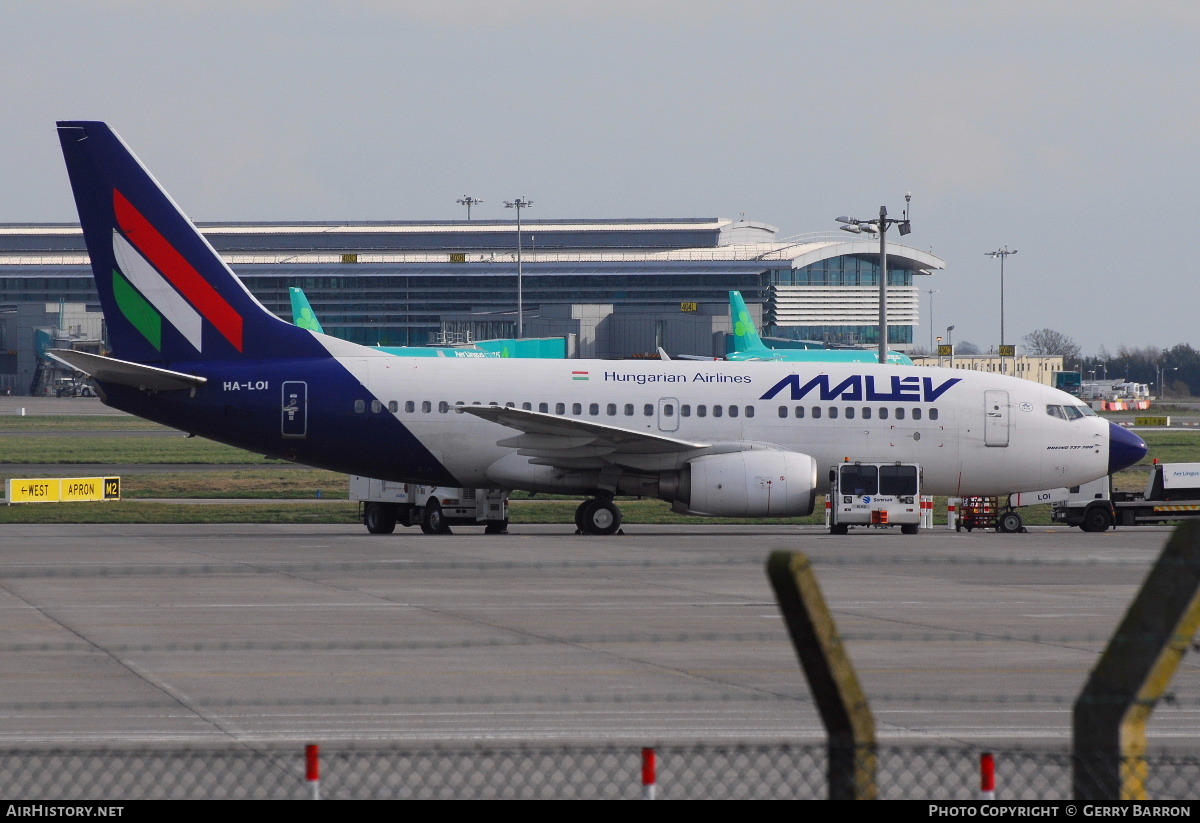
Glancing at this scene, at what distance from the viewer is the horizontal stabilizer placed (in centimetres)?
2947

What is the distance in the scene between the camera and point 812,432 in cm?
3198

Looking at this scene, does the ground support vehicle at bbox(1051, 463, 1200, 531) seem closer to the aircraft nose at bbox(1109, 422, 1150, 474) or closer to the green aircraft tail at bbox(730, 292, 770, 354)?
the aircraft nose at bbox(1109, 422, 1150, 474)

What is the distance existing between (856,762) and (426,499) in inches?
1075

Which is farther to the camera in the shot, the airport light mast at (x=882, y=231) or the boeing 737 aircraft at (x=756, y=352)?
the boeing 737 aircraft at (x=756, y=352)

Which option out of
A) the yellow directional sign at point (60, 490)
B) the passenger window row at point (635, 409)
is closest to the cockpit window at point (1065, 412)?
the passenger window row at point (635, 409)

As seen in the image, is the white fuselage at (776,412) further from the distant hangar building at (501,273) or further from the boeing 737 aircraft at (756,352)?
the distant hangar building at (501,273)

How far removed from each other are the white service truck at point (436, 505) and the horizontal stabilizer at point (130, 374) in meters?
4.53

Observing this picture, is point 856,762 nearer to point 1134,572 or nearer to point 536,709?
point 536,709

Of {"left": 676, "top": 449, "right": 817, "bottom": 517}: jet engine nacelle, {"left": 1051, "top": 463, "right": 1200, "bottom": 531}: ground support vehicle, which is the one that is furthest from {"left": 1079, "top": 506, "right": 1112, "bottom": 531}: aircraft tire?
{"left": 676, "top": 449, "right": 817, "bottom": 517}: jet engine nacelle

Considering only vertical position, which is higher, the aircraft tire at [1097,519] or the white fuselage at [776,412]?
the white fuselage at [776,412]

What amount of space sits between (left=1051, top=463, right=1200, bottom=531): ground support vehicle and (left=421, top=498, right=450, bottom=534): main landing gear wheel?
14260 mm

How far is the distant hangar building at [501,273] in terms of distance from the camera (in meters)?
164

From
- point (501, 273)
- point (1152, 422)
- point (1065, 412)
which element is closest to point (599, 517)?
point (1065, 412)
